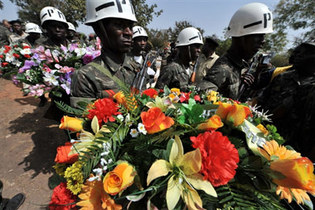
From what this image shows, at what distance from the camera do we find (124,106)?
3.63ft

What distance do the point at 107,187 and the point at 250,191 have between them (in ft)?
2.49

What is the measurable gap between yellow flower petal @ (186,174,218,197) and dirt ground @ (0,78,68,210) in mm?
2814

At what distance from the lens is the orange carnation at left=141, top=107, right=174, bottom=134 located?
845mm


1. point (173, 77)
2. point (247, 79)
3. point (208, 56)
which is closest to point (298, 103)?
point (247, 79)

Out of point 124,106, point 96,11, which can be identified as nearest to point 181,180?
point 124,106

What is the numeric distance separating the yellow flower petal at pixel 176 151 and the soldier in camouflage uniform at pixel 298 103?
2.36 metres

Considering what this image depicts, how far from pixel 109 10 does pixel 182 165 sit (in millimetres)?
1942

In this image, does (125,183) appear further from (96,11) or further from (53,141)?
(53,141)

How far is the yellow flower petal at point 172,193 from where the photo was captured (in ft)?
2.39

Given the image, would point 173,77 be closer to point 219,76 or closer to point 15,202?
point 219,76

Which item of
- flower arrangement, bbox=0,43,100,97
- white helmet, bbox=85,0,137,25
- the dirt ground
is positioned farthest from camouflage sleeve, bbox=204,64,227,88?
the dirt ground

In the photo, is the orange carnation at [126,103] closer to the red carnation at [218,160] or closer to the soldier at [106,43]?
the red carnation at [218,160]

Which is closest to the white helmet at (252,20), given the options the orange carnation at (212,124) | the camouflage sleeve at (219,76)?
the camouflage sleeve at (219,76)

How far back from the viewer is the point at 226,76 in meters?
2.40
